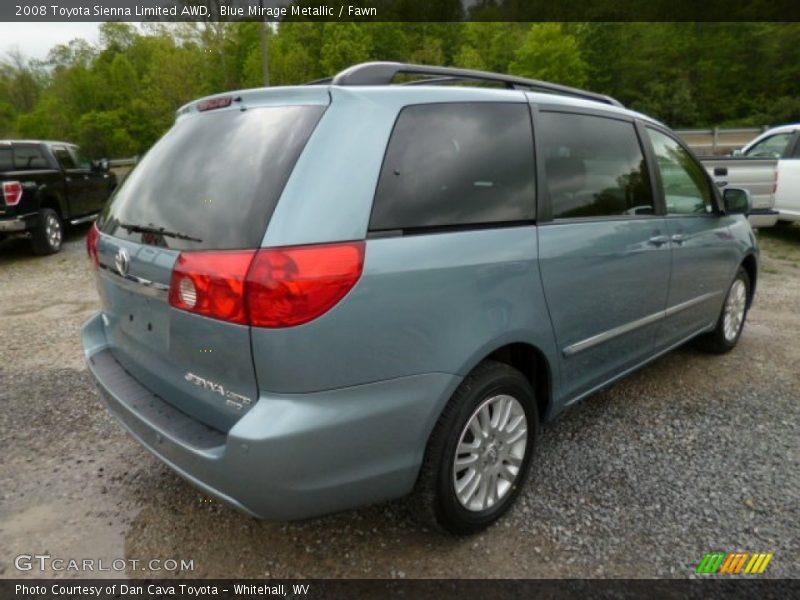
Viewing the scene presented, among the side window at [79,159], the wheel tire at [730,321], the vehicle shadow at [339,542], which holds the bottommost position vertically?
the vehicle shadow at [339,542]

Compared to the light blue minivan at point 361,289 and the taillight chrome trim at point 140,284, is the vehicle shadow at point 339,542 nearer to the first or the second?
the light blue minivan at point 361,289

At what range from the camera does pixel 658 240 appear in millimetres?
3047

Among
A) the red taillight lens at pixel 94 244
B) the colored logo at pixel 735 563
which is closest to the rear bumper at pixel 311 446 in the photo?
the red taillight lens at pixel 94 244

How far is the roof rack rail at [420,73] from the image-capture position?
2012 mm

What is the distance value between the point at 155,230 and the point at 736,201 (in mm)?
3676

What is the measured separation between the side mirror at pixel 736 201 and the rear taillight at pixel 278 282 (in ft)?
10.4

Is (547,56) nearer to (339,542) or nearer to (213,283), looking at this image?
(339,542)

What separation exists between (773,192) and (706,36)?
43.5 meters

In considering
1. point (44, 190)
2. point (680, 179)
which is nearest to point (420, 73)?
point (680, 179)

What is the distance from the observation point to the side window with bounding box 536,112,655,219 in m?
2.47

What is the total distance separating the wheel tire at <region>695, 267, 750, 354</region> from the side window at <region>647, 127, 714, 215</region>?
2.60 feet

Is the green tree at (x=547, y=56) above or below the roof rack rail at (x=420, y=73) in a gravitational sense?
above

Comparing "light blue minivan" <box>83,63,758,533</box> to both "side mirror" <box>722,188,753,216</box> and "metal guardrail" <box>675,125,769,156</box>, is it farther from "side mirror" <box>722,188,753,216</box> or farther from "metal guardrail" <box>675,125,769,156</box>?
"metal guardrail" <box>675,125,769,156</box>

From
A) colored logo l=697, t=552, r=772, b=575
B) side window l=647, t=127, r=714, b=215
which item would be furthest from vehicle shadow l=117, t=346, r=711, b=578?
side window l=647, t=127, r=714, b=215
